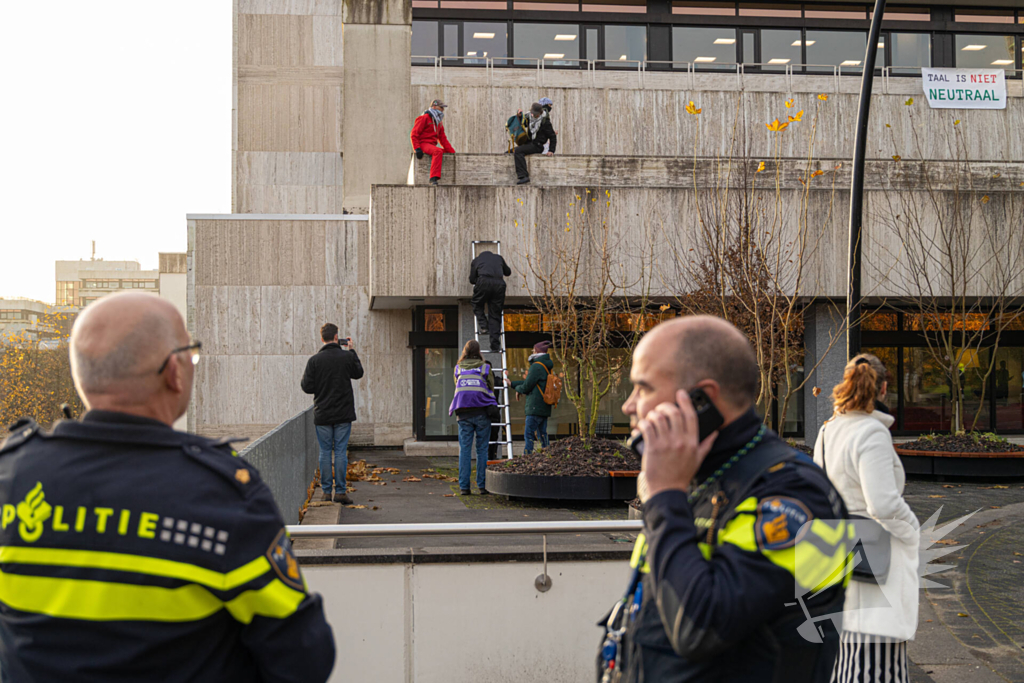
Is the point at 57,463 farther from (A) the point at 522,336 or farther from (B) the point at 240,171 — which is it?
(B) the point at 240,171

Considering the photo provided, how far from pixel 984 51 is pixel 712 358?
1388 inches

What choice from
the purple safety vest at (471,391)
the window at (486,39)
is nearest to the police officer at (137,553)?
the purple safety vest at (471,391)

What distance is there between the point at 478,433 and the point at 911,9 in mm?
27253

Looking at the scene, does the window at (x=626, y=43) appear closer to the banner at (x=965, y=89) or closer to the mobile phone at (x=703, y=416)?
the banner at (x=965, y=89)

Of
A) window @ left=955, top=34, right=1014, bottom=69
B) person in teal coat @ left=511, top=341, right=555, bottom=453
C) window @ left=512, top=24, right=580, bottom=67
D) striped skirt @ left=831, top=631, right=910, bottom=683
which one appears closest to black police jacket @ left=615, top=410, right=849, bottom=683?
striped skirt @ left=831, top=631, right=910, bottom=683

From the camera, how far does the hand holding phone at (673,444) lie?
6.57 feet

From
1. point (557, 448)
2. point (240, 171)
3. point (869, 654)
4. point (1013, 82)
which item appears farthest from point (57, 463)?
point (1013, 82)

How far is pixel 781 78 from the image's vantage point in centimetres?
2673

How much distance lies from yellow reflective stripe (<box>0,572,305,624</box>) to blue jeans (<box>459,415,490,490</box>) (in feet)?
33.2

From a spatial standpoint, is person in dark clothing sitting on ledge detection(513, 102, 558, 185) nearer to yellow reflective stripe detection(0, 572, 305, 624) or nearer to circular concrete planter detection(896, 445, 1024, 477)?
circular concrete planter detection(896, 445, 1024, 477)

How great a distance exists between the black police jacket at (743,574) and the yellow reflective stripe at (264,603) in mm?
784

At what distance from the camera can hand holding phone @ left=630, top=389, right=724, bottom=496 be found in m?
2.00

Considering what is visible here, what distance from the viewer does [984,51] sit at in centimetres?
3195

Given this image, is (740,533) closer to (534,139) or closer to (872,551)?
(872,551)
